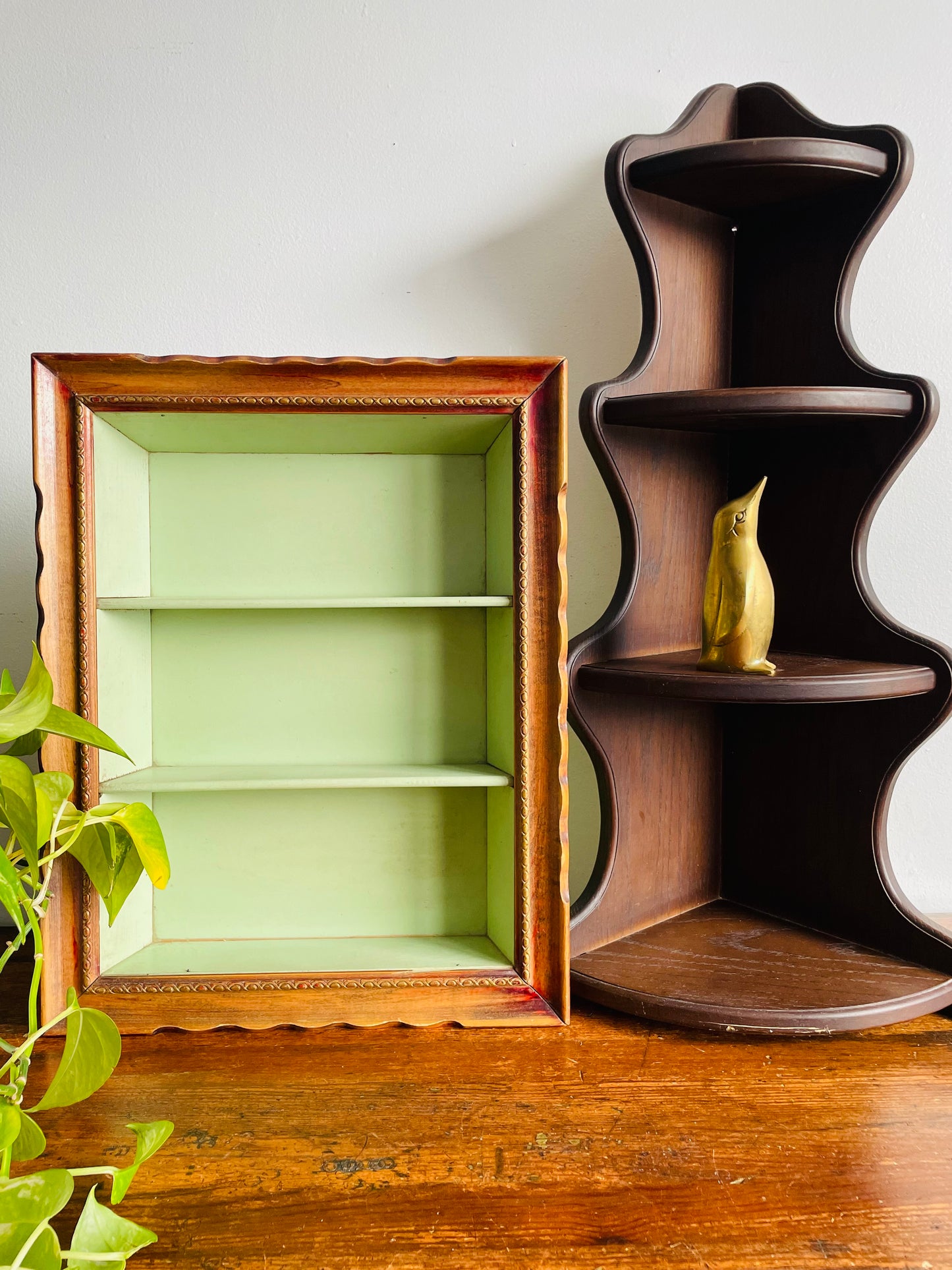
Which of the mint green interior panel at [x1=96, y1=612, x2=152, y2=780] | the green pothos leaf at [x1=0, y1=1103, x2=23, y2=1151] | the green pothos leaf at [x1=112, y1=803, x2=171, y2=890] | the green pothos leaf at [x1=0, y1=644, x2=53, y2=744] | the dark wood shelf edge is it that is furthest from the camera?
the mint green interior panel at [x1=96, y1=612, x2=152, y2=780]

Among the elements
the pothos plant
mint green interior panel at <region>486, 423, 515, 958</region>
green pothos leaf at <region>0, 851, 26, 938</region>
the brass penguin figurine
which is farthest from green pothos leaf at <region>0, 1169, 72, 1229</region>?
the brass penguin figurine

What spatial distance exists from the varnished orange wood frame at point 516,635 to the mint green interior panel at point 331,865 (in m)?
0.21

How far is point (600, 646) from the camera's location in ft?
4.12

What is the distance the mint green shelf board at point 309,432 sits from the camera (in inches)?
45.5

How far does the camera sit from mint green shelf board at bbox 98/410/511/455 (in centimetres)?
116

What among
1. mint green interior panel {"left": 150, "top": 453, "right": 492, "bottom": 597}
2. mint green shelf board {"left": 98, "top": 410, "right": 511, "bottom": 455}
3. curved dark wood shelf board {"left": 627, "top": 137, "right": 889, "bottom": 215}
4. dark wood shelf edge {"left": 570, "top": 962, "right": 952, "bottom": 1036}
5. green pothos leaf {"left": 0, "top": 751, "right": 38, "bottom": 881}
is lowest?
dark wood shelf edge {"left": 570, "top": 962, "right": 952, "bottom": 1036}

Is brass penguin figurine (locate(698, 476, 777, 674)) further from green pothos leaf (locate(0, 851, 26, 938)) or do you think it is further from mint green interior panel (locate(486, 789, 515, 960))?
green pothos leaf (locate(0, 851, 26, 938))

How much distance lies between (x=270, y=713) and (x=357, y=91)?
97 cm

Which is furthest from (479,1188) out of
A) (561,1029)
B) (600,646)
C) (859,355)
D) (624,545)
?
(859,355)

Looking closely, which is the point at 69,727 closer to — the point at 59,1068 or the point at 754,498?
the point at 59,1068

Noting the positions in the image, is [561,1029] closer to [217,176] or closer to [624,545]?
[624,545]

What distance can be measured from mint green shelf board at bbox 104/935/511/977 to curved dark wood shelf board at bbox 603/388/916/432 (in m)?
0.73

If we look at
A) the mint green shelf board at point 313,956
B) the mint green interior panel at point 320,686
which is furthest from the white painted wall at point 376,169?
the mint green shelf board at point 313,956

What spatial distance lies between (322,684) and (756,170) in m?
0.91
